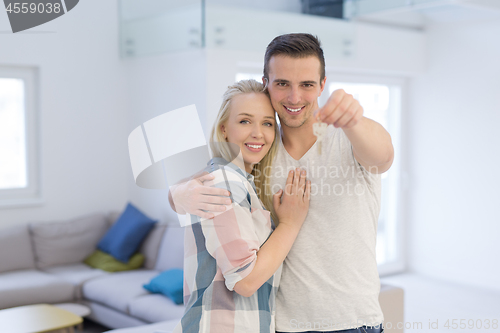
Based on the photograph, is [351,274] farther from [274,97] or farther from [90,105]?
[90,105]

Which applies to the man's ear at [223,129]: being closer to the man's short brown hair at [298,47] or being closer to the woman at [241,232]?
the woman at [241,232]

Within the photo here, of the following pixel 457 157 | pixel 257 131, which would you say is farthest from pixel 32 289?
pixel 457 157

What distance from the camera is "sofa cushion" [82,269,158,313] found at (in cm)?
383

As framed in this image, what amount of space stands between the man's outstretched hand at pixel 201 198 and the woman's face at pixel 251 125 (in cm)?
16

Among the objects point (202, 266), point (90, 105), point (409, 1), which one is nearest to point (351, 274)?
point (202, 266)

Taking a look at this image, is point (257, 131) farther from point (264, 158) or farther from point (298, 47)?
point (298, 47)

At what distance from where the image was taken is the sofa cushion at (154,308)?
11.3 feet

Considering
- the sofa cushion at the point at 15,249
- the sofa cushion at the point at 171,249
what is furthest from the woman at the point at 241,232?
the sofa cushion at the point at 15,249

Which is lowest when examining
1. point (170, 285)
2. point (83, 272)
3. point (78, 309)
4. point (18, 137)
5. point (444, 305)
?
point (444, 305)

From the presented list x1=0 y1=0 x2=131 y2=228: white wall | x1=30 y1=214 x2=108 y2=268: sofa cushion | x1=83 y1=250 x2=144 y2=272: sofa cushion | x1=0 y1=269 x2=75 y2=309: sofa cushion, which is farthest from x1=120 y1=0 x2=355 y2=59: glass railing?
x1=0 y1=269 x2=75 y2=309: sofa cushion

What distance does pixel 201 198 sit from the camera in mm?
1473

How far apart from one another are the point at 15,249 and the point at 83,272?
2.02 feet

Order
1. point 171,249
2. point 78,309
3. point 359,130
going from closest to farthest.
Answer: point 359,130
point 78,309
point 171,249

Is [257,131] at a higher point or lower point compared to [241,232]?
higher
